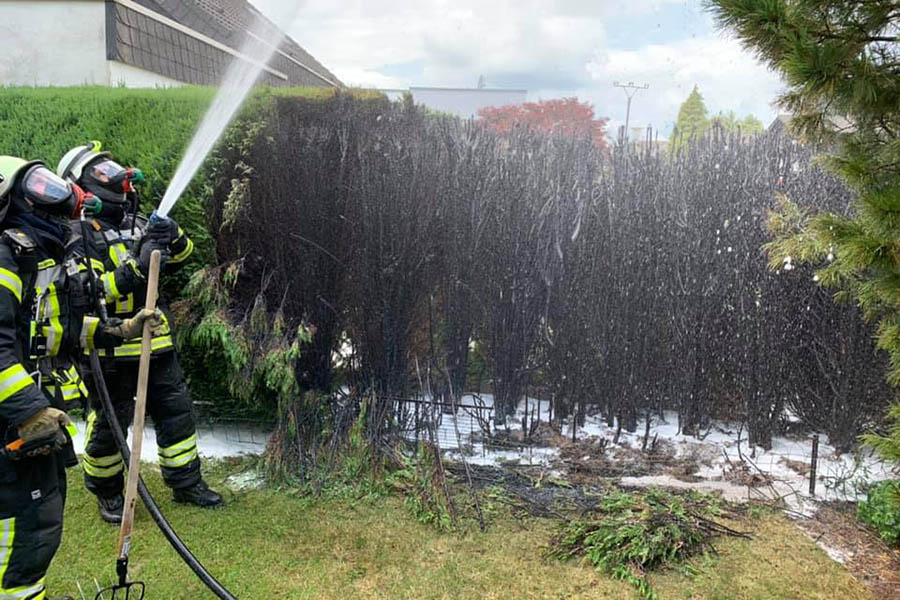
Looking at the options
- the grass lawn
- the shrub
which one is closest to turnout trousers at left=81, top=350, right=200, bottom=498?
the grass lawn

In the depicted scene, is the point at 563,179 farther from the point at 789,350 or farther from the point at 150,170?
the point at 150,170

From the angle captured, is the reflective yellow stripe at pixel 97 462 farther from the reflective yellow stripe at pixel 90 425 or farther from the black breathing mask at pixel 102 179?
the black breathing mask at pixel 102 179

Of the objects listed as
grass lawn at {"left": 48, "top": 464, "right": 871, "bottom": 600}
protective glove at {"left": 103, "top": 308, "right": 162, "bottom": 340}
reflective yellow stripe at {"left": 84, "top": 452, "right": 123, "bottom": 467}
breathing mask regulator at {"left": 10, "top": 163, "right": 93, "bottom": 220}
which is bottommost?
grass lawn at {"left": 48, "top": 464, "right": 871, "bottom": 600}

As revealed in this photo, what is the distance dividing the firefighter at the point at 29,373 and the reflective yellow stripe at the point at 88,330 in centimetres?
49

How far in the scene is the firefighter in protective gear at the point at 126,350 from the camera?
3396 mm

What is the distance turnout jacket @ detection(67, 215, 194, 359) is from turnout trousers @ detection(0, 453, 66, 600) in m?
0.93

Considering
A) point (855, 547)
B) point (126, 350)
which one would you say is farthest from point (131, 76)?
point (855, 547)

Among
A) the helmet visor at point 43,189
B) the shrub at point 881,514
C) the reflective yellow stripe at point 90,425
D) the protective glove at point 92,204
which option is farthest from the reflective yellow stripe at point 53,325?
the shrub at point 881,514

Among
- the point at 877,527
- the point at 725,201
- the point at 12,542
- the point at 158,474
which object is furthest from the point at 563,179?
the point at 12,542

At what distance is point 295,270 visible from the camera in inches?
186

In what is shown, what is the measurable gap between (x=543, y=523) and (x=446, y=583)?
84 cm

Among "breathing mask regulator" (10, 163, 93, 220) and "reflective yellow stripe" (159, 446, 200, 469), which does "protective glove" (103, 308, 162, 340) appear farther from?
"reflective yellow stripe" (159, 446, 200, 469)

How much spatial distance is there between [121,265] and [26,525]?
145 cm

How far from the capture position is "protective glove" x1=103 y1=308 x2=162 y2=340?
9.31 ft
